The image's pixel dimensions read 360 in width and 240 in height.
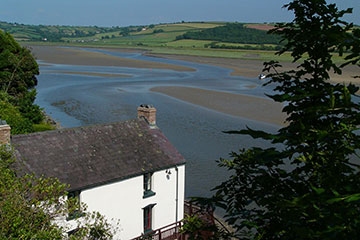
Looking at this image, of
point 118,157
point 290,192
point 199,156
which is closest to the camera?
point 290,192

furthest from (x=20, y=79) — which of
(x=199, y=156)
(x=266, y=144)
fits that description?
(x=266, y=144)

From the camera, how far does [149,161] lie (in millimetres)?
20969

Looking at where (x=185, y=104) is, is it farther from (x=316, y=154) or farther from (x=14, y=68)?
(x=316, y=154)

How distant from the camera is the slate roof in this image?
18359 millimetres

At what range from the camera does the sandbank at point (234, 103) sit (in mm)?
49625

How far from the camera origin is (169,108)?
2111 inches

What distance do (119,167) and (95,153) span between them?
1362 millimetres

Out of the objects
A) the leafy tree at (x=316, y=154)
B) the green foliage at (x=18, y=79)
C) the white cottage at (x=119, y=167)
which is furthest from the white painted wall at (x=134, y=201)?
the green foliage at (x=18, y=79)

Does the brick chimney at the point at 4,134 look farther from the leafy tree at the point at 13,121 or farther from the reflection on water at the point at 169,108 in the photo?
the reflection on water at the point at 169,108

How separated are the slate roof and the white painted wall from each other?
45 cm

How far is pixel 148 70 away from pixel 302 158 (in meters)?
93.7

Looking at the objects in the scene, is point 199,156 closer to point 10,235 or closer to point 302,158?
point 10,235

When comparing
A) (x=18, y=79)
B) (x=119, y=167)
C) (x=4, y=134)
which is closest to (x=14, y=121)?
(x=4, y=134)

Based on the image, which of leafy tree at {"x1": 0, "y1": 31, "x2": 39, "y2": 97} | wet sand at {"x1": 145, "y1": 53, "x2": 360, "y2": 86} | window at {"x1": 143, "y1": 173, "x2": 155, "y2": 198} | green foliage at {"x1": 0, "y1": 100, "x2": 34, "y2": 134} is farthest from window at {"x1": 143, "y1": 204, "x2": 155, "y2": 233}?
wet sand at {"x1": 145, "y1": 53, "x2": 360, "y2": 86}
